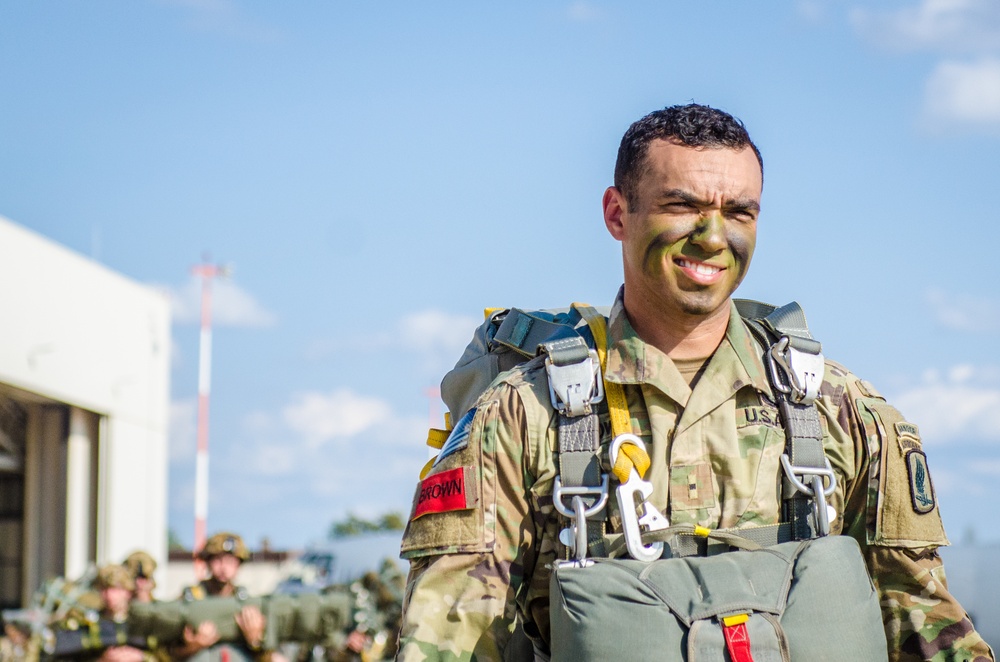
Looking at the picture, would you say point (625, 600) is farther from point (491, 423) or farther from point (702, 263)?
point (702, 263)

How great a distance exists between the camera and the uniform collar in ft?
10.9

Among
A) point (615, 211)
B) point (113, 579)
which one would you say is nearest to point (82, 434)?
point (113, 579)

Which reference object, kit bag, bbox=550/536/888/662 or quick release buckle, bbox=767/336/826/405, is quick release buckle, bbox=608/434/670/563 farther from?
quick release buckle, bbox=767/336/826/405

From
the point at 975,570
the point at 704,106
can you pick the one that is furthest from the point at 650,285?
the point at 975,570

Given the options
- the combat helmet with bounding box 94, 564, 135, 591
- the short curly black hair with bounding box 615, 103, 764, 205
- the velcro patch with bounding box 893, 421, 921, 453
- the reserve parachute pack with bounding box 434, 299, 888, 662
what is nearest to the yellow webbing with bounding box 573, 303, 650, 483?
the reserve parachute pack with bounding box 434, 299, 888, 662

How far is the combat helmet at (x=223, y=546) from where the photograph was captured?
422 inches

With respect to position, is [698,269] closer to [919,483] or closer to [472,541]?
[919,483]

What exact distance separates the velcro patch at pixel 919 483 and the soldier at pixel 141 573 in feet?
30.0

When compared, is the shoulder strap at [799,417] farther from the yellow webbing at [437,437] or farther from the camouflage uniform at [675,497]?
the yellow webbing at [437,437]

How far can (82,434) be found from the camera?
22.8 meters

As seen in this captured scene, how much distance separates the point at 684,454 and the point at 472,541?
21.9 inches

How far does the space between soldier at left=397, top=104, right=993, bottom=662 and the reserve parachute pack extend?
2.8 inches

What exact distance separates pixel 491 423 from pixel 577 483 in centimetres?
27

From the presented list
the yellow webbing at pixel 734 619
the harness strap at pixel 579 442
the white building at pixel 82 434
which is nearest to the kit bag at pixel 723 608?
the yellow webbing at pixel 734 619
